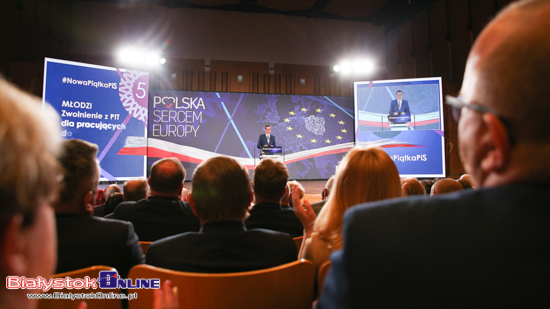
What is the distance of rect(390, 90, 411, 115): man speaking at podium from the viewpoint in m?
6.04

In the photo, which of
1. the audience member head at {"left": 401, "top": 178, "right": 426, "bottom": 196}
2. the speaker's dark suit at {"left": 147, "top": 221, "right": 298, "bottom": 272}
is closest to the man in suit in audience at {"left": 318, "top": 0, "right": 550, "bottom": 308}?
the speaker's dark suit at {"left": 147, "top": 221, "right": 298, "bottom": 272}

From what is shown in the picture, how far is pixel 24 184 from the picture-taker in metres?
0.35

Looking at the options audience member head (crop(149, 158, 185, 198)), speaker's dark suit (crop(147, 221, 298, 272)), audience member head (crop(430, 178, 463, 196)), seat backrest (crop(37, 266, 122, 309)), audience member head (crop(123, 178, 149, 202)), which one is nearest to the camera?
seat backrest (crop(37, 266, 122, 309))

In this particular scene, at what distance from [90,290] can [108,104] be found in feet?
16.6

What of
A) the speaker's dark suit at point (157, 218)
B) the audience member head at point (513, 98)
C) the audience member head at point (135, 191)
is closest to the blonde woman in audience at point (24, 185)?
the audience member head at point (513, 98)

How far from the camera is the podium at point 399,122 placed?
19.7ft

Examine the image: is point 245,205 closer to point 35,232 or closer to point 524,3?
point 35,232

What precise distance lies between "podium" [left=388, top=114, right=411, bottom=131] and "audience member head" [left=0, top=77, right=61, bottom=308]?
6315 mm

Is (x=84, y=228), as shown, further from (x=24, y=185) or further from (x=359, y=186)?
(x=359, y=186)

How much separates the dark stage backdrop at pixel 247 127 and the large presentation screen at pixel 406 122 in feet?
6.43

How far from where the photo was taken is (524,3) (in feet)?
1.57

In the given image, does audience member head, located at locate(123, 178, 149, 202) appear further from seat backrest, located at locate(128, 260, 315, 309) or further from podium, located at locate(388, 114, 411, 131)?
podium, located at locate(388, 114, 411, 131)

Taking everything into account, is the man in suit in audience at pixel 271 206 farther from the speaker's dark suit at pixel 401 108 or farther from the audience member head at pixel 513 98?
the speaker's dark suit at pixel 401 108

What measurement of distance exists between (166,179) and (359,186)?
1.43 m
